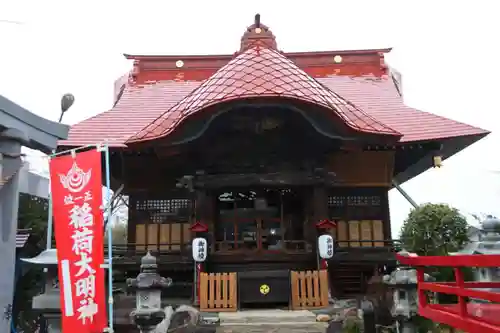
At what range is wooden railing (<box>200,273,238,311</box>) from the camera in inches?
379

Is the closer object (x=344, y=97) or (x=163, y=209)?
(x=163, y=209)

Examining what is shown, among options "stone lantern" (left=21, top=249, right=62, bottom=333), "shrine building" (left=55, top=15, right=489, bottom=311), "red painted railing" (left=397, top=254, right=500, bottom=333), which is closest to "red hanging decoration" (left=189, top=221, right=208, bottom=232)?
"shrine building" (left=55, top=15, right=489, bottom=311)

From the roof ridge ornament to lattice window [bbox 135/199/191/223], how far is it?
5.09 m

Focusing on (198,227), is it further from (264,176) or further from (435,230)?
(435,230)

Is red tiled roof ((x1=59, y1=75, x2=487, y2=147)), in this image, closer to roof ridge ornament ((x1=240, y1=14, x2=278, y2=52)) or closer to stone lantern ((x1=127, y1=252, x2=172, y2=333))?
roof ridge ornament ((x1=240, y1=14, x2=278, y2=52))

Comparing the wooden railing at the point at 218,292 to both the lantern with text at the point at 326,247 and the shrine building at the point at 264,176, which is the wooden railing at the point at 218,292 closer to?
the shrine building at the point at 264,176

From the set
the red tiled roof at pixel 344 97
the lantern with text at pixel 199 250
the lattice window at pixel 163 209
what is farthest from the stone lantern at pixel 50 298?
the lattice window at pixel 163 209

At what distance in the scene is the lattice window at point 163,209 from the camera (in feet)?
40.8

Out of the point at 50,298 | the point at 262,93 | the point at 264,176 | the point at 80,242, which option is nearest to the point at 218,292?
the point at 264,176

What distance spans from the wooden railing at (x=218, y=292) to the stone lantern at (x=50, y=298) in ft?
8.94

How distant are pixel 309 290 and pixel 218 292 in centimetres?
186

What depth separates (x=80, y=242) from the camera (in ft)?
23.6

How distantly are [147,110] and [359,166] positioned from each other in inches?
258

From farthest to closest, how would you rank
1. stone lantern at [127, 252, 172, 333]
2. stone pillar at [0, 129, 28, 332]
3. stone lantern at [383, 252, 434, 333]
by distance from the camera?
stone lantern at [127, 252, 172, 333] < stone lantern at [383, 252, 434, 333] < stone pillar at [0, 129, 28, 332]
